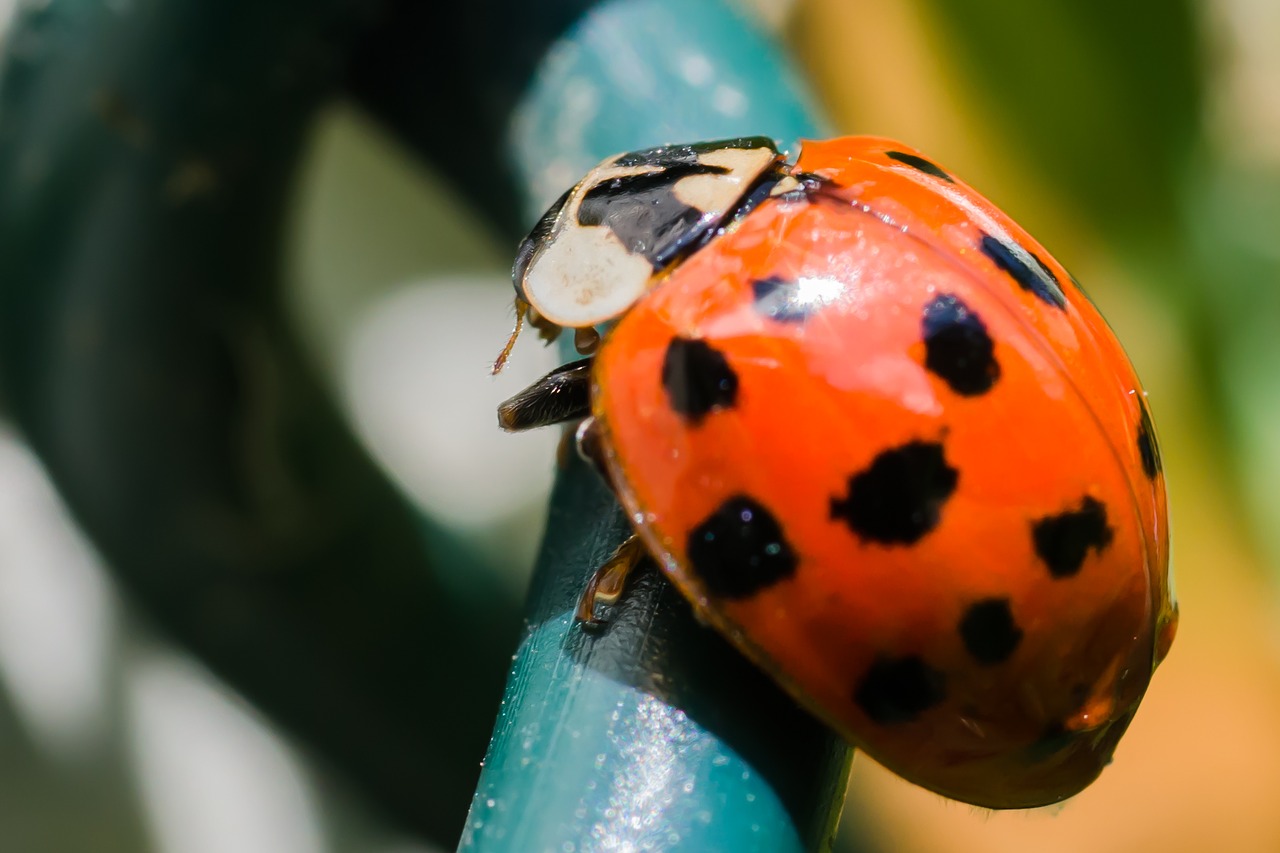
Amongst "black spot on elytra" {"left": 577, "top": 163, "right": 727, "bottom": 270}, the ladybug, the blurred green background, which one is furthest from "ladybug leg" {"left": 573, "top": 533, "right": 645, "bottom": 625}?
the blurred green background

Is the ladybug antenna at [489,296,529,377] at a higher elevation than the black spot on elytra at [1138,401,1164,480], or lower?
higher

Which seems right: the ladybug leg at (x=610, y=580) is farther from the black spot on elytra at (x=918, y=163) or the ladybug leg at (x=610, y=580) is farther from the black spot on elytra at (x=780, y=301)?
the black spot on elytra at (x=918, y=163)

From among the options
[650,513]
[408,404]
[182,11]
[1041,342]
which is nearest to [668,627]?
[650,513]

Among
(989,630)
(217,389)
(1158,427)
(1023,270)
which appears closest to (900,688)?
(989,630)

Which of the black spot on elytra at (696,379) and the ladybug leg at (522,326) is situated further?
the ladybug leg at (522,326)

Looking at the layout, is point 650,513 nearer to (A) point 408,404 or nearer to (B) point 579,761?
(B) point 579,761

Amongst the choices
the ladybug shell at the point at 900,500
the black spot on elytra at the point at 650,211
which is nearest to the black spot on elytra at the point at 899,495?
the ladybug shell at the point at 900,500

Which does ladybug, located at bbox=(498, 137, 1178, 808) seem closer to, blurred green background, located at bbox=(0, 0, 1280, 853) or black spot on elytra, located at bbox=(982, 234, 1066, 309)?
black spot on elytra, located at bbox=(982, 234, 1066, 309)
